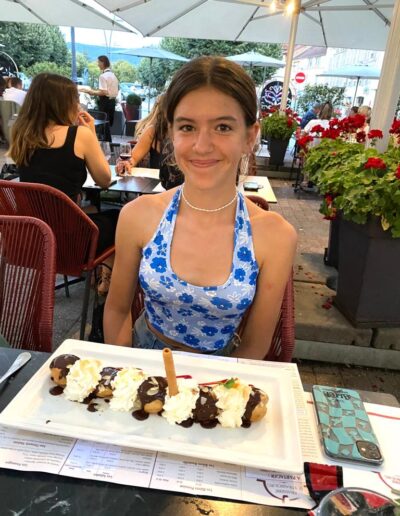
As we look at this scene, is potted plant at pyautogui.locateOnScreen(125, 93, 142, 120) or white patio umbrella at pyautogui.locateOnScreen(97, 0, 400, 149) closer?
white patio umbrella at pyautogui.locateOnScreen(97, 0, 400, 149)

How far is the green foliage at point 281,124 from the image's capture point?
23.9ft

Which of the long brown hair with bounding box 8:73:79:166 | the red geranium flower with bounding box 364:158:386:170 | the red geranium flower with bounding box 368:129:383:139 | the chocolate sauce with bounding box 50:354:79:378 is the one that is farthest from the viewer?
the long brown hair with bounding box 8:73:79:166

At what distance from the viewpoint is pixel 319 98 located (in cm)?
1731

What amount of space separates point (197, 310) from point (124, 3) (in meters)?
6.50

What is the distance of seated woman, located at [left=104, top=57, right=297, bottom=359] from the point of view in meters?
1.24

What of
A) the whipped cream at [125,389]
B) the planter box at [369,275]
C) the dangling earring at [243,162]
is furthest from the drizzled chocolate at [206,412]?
the planter box at [369,275]

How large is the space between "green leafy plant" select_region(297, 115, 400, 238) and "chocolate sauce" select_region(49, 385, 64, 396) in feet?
5.78

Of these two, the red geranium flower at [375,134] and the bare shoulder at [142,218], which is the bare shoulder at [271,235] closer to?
the bare shoulder at [142,218]

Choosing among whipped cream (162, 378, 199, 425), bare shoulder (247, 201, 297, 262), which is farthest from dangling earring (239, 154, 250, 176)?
whipped cream (162, 378, 199, 425)

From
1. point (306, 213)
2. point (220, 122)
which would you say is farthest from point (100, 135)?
point (220, 122)

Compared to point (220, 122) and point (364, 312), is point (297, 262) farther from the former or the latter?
point (220, 122)

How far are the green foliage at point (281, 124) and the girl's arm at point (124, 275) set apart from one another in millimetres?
6468

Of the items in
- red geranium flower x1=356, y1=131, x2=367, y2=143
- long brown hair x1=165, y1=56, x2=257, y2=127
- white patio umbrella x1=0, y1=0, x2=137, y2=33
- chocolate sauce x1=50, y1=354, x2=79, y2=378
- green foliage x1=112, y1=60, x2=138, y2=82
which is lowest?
chocolate sauce x1=50, y1=354, x2=79, y2=378

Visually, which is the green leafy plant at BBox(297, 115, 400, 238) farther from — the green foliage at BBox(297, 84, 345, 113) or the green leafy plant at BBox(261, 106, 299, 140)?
the green foliage at BBox(297, 84, 345, 113)
